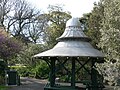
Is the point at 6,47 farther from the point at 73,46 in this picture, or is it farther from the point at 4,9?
the point at 4,9

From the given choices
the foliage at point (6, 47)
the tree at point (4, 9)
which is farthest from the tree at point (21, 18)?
the foliage at point (6, 47)

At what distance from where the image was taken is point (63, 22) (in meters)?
35.0

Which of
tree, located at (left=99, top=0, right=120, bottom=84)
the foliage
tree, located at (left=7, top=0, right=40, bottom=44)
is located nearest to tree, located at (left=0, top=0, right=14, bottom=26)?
tree, located at (left=7, top=0, right=40, bottom=44)

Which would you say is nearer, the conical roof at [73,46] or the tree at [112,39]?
the tree at [112,39]

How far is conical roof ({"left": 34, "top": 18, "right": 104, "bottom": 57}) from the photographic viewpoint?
17.3 metres

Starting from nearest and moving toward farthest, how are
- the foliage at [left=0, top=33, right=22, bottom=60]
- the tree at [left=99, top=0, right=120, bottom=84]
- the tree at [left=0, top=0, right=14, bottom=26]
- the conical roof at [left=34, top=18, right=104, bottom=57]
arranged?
the tree at [left=99, top=0, right=120, bottom=84] < the conical roof at [left=34, top=18, right=104, bottom=57] < the foliage at [left=0, top=33, right=22, bottom=60] < the tree at [left=0, top=0, right=14, bottom=26]

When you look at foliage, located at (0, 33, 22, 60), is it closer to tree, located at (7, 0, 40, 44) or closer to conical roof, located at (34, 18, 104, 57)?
conical roof, located at (34, 18, 104, 57)

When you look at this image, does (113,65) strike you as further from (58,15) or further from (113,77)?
(58,15)

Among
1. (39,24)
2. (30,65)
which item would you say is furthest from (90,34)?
(39,24)

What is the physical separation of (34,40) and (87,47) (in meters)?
40.2

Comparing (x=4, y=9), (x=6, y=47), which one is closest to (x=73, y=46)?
(x=6, y=47)

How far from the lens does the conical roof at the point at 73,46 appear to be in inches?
682

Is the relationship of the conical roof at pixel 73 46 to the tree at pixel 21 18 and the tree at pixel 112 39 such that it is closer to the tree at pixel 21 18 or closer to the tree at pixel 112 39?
the tree at pixel 112 39

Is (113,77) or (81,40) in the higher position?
(81,40)
